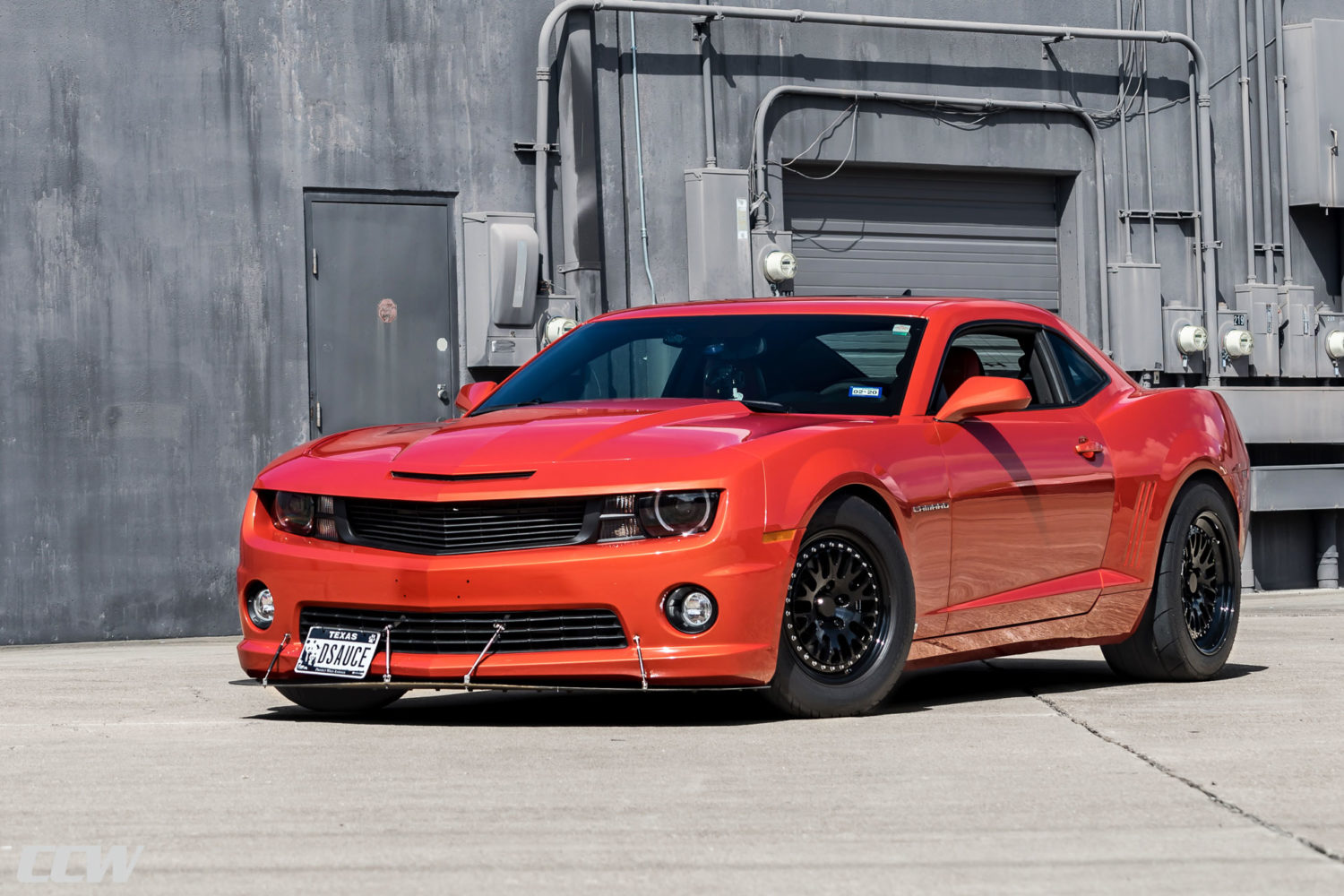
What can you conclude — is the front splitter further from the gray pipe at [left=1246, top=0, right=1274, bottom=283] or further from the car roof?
the gray pipe at [left=1246, top=0, right=1274, bottom=283]

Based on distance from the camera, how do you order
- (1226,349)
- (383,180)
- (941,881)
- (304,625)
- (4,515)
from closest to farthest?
(941,881) → (304,625) → (4,515) → (383,180) → (1226,349)

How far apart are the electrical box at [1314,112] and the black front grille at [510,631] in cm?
1222

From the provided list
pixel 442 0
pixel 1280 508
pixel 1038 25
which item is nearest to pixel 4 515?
pixel 442 0

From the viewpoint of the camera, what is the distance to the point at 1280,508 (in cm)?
1591

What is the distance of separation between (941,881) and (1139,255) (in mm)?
12984

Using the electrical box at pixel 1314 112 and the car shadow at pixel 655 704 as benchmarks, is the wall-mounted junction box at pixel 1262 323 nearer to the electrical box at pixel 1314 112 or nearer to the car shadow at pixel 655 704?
the electrical box at pixel 1314 112

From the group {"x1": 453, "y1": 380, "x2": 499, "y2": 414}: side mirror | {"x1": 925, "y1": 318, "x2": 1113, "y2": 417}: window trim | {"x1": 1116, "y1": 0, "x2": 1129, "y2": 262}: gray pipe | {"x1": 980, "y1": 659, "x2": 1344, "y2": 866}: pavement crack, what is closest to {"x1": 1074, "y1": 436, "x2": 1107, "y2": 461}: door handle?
{"x1": 925, "y1": 318, "x2": 1113, "y2": 417}: window trim

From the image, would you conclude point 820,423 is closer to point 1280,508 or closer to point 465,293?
point 465,293

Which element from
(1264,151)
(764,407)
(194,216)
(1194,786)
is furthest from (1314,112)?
(1194,786)

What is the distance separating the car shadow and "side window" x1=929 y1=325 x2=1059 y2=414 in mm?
1093

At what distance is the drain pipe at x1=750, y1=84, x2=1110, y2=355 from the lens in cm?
1456

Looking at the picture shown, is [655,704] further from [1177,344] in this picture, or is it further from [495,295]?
[1177,344]

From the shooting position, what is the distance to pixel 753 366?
23.5 ft

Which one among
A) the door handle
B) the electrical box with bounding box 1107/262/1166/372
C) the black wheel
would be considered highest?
the electrical box with bounding box 1107/262/1166/372
